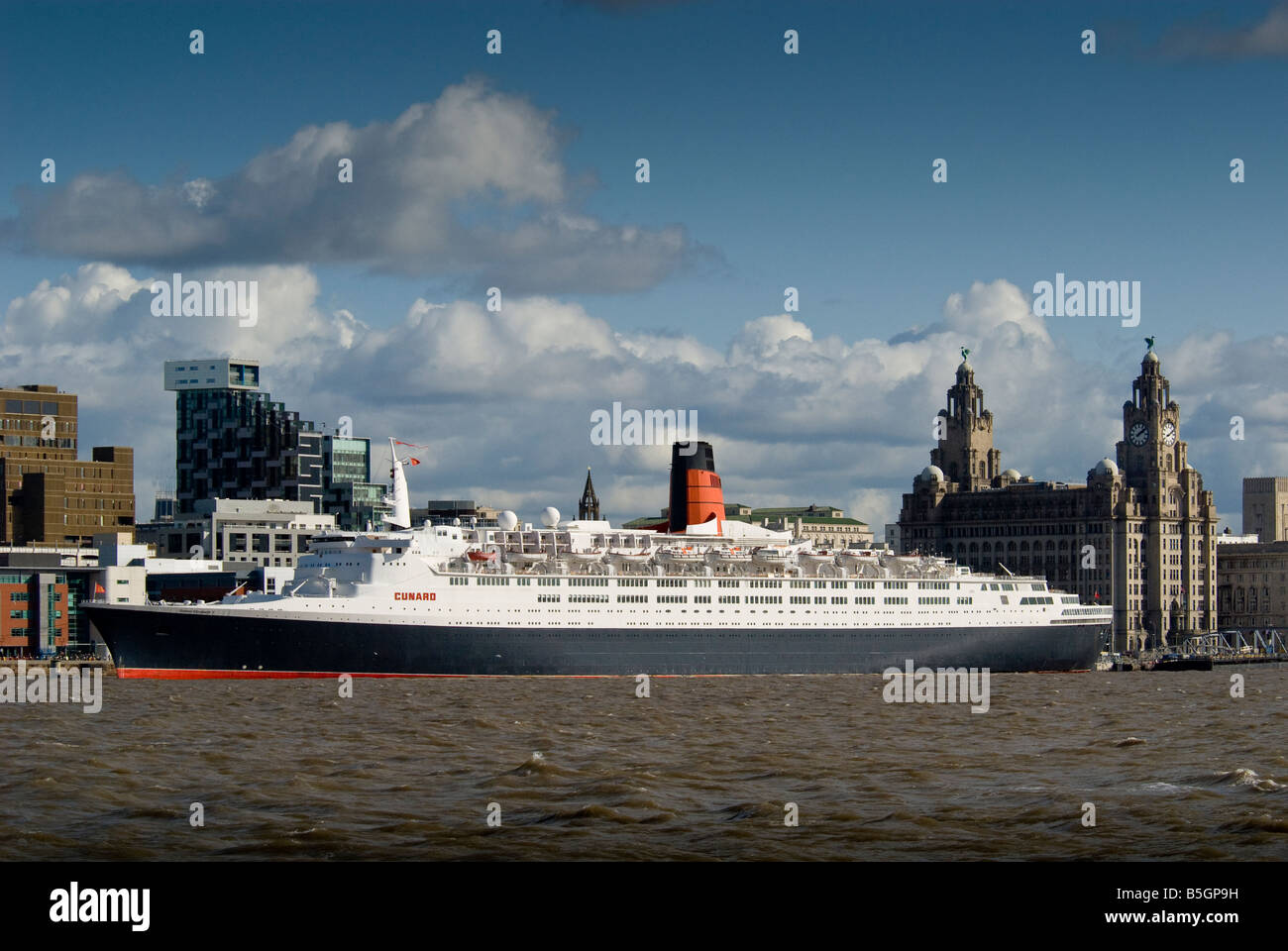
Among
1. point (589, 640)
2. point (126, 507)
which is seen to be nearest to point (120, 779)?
point (589, 640)

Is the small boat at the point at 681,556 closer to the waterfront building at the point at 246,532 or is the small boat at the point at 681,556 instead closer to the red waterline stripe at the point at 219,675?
the red waterline stripe at the point at 219,675

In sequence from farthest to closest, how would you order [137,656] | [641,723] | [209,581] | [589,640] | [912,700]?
[209,581] < [589,640] < [137,656] < [912,700] < [641,723]

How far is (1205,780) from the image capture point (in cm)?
4384

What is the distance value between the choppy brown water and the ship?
1968 cm

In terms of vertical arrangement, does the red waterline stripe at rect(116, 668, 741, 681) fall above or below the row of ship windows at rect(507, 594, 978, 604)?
below

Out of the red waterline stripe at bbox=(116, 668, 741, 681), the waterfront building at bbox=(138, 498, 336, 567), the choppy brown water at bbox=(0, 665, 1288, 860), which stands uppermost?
the waterfront building at bbox=(138, 498, 336, 567)

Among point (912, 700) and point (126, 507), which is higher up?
point (126, 507)

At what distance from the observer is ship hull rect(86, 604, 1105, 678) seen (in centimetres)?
9412

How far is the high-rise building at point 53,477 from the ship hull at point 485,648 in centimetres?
8395

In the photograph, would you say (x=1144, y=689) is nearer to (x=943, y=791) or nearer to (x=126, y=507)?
(x=943, y=791)

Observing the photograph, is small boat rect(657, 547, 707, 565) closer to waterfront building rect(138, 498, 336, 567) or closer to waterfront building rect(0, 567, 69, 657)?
waterfront building rect(0, 567, 69, 657)

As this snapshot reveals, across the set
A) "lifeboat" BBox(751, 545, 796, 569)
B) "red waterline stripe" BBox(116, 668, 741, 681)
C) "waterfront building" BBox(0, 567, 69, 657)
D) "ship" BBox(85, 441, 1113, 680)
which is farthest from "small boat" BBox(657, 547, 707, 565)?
"waterfront building" BBox(0, 567, 69, 657)

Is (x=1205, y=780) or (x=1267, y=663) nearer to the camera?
(x=1205, y=780)

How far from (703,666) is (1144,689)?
2680 cm
